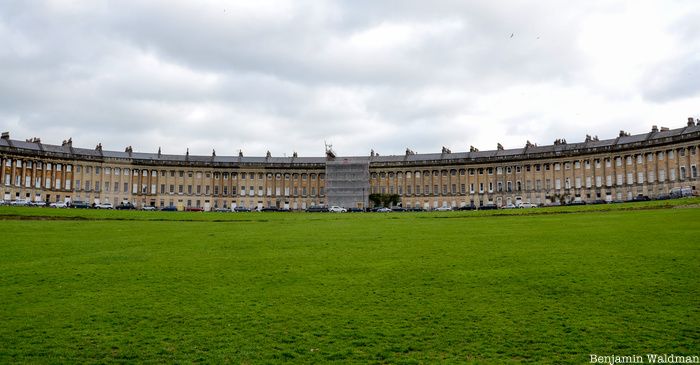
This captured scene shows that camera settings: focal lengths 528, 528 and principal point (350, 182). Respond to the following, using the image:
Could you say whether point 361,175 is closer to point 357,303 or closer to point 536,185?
point 536,185

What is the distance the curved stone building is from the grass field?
277ft

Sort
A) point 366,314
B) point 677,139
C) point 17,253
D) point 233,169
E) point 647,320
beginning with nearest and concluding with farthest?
point 647,320, point 366,314, point 17,253, point 677,139, point 233,169

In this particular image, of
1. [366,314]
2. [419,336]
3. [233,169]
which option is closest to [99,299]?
[366,314]

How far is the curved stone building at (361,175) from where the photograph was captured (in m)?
96.7

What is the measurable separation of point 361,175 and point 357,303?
4203 inches

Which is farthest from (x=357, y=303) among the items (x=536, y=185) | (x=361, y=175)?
(x=361, y=175)

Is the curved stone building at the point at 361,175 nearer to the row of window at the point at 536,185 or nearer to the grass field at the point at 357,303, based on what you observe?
the row of window at the point at 536,185

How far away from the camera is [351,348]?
9.96 meters

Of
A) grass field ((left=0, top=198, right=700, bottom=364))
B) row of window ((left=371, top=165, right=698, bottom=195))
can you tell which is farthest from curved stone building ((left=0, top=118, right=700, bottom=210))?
grass field ((left=0, top=198, right=700, bottom=364))

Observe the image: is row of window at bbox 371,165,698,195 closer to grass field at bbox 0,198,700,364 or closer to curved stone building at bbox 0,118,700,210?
curved stone building at bbox 0,118,700,210

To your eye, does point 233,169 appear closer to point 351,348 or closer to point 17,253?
point 17,253

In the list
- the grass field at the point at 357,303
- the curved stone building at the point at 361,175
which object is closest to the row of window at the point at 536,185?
the curved stone building at the point at 361,175

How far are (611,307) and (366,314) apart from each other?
5.59 m

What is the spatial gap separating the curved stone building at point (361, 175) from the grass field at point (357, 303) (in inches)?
3323
